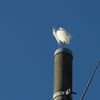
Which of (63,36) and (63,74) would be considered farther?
(63,36)

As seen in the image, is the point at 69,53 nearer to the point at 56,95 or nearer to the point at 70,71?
the point at 70,71

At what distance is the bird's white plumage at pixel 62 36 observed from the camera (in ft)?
48.6

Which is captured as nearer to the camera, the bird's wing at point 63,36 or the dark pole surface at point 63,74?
the dark pole surface at point 63,74

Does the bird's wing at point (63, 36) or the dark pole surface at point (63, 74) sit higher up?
the bird's wing at point (63, 36)

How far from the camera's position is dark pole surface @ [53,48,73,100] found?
11531 mm

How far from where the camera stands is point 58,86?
11969 mm

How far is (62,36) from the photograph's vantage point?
1513 centimetres

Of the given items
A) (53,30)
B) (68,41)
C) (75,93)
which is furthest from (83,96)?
(53,30)

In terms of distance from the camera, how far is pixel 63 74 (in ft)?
40.2

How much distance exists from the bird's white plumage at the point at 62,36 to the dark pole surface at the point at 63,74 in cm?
180

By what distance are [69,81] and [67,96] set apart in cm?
67

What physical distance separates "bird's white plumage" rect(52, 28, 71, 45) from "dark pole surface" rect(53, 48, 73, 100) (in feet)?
5.89

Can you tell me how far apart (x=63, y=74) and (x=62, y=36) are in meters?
3.25

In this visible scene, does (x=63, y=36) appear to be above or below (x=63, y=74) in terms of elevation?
above
